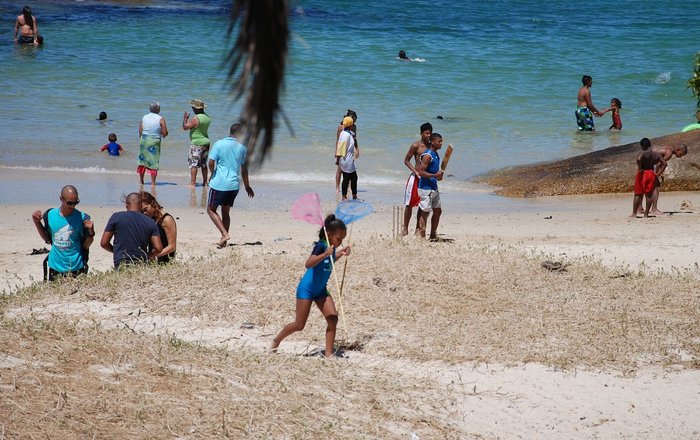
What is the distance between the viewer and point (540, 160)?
2098 centimetres

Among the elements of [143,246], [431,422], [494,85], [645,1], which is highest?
[645,1]

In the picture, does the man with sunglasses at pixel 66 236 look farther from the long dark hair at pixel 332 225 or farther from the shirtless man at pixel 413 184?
the shirtless man at pixel 413 184

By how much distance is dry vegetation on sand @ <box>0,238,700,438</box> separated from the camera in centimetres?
614

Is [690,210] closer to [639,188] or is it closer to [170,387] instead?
[639,188]

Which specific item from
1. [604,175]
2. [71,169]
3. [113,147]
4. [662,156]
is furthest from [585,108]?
[71,169]

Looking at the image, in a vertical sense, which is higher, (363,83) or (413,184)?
(363,83)

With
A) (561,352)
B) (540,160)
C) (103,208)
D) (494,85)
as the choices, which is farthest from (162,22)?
(561,352)

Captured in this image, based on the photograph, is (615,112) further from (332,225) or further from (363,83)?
(332,225)

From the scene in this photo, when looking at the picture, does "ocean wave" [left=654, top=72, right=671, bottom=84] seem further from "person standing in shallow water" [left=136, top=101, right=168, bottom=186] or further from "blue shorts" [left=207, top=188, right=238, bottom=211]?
"blue shorts" [left=207, top=188, right=238, bottom=211]

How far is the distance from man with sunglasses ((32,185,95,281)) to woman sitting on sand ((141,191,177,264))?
0.56m

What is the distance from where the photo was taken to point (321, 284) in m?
7.56

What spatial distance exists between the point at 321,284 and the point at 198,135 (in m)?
8.98

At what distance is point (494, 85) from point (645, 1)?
21.1m

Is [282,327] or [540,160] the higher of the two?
[540,160]
